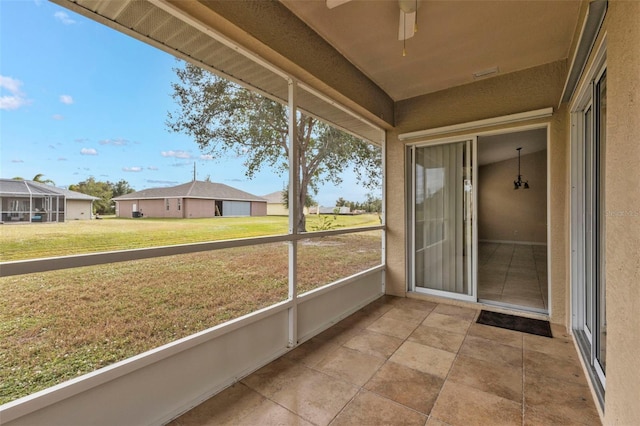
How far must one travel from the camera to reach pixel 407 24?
7.06ft

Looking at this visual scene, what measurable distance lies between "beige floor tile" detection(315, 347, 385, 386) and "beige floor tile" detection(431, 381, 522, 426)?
1.66 ft

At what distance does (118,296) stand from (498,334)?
3255mm

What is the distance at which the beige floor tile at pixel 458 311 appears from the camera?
3.27 m

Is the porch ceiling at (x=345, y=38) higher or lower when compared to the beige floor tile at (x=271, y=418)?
higher

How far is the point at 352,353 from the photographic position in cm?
244

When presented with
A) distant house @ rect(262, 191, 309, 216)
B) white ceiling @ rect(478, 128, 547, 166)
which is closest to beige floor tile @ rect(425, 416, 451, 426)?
distant house @ rect(262, 191, 309, 216)

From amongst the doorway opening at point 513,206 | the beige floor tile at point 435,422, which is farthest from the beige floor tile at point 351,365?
the doorway opening at point 513,206

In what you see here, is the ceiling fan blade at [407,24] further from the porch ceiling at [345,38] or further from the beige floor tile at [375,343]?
the beige floor tile at [375,343]

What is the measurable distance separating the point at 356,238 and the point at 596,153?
7.80 feet

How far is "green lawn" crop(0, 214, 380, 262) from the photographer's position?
1300mm

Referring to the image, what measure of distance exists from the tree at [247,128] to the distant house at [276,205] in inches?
6.7

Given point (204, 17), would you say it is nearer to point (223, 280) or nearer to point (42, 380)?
point (223, 280)


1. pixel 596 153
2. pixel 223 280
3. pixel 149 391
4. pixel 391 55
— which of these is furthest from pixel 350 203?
pixel 149 391

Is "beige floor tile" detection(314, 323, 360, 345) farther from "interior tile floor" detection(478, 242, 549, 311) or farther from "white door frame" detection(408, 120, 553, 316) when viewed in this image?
"interior tile floor" detection(478, 242, 549, 311)
